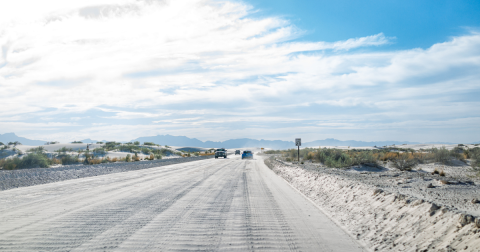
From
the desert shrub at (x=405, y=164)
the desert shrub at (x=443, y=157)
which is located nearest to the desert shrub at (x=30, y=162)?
the desert shrub at (x=405, y=164)

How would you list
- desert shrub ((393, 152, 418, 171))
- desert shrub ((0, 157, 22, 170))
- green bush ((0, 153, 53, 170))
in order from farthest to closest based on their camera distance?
green bush ((0, 153, 53, 170)) < desert shrub ((0, 157, 22, 170)) < desert shrub ((393, 152, 418, 171))

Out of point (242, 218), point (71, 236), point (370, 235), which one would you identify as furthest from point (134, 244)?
point (370, 235)

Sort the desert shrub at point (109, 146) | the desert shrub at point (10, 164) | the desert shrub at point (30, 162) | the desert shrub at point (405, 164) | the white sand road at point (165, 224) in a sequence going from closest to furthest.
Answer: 1. the white sand road at point (165, 224)
2. the desert shrub at point (405, 164)
3. the desert shrub at point (10, 164)
4. the desert shrub at point (30, 162)
5. the desert shrub at point (109, 146)

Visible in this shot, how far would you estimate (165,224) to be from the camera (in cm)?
707

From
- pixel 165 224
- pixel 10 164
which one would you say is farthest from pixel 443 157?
pixel 10 164

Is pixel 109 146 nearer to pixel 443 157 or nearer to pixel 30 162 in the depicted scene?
pixel 30 162

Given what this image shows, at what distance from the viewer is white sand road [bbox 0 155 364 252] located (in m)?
5.64

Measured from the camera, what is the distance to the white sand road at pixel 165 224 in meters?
5.64

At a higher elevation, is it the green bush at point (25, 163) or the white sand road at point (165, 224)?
the green bush at point (25, 163)

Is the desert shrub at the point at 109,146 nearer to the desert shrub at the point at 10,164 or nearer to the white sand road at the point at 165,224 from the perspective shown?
the desert shrub at the point at 10,164

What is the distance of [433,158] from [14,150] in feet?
173

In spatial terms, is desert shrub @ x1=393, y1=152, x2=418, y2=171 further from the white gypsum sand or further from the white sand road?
the white sand road

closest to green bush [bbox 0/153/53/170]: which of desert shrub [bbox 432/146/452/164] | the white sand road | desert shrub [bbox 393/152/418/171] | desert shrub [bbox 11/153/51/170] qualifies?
desert shrub [bbox 11/153/51/170]

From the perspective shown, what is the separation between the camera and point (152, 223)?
7152mm
